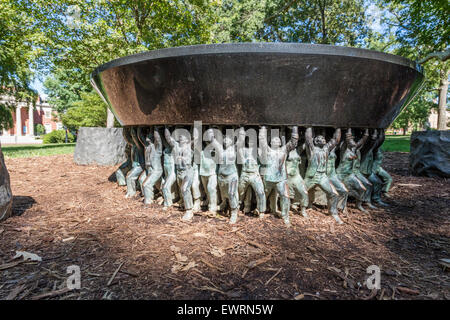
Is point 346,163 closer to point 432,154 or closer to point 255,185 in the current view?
point 255,185

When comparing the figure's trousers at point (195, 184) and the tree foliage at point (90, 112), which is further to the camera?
the tree foliage at point (90, 112)

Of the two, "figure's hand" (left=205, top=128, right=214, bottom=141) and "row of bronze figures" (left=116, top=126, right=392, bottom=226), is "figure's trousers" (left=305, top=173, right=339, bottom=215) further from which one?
"figure's hand" (left=205, top=128, right=214, bottom=141)

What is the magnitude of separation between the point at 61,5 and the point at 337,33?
62.7 feet

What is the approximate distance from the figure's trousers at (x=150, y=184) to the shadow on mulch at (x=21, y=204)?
1.45 metres

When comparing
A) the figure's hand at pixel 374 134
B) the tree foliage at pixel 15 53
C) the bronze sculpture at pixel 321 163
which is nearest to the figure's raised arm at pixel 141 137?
the bronze sculpture at pixel 321 163

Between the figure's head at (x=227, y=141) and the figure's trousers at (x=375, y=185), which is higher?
the figure's head at (x=227, y=141)

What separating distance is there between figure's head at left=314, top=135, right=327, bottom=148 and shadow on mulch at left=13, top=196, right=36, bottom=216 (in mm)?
3634

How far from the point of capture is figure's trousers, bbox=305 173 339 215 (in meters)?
2.96

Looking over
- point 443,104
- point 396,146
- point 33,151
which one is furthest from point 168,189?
point 443,104

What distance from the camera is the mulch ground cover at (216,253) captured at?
171cm

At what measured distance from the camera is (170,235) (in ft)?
8.17

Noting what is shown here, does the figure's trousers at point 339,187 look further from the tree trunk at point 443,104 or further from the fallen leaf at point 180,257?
the tree trunk at point 443,104

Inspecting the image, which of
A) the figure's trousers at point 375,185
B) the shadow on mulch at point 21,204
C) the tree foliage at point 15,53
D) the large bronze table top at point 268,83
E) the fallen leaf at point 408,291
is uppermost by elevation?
the tree foliage at point 15,53
